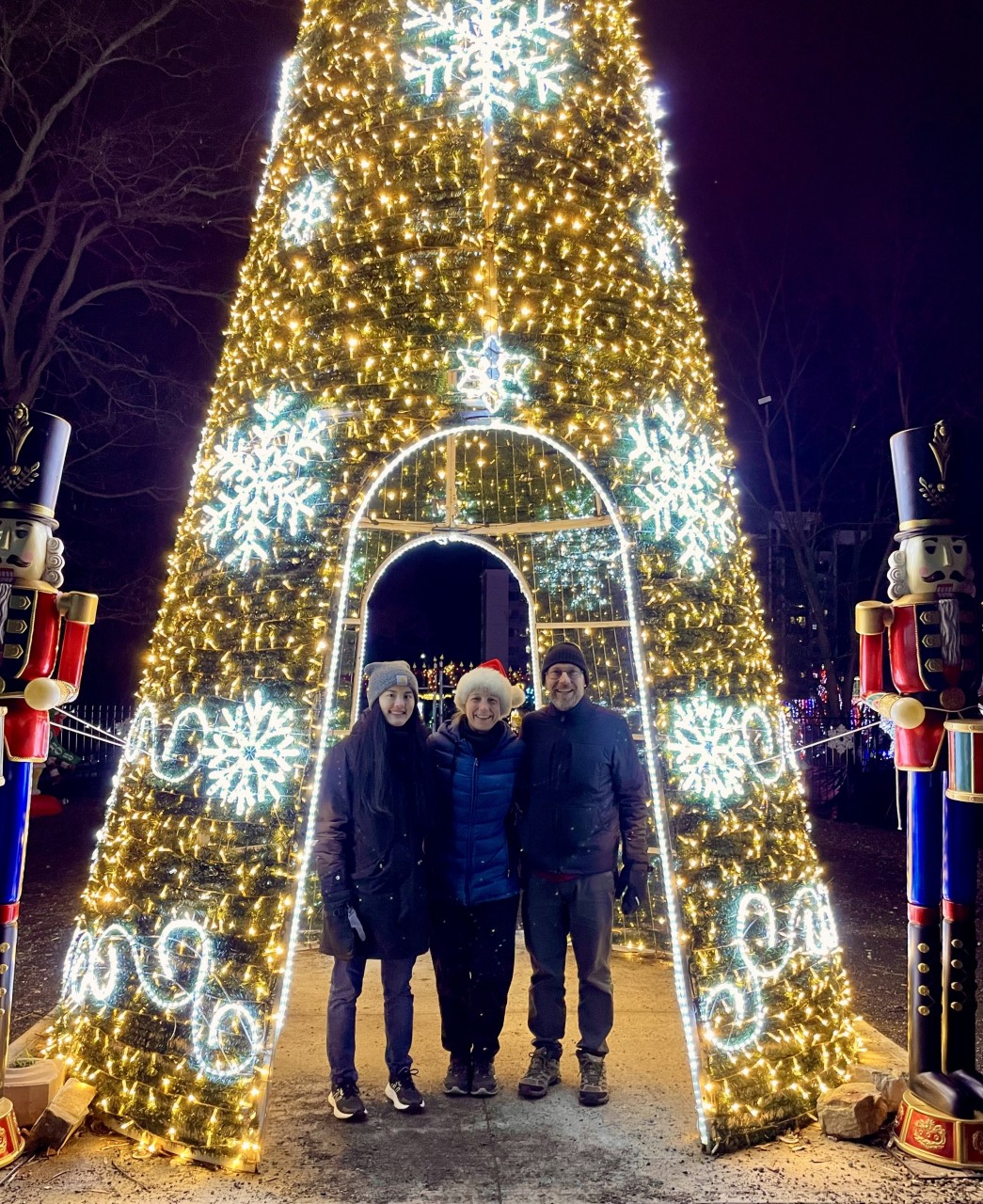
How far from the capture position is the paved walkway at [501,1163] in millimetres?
3215

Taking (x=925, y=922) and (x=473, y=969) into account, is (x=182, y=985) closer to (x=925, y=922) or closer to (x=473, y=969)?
(x=473, y=969)

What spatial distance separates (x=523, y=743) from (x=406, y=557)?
15.8m

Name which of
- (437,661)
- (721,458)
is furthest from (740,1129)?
(437,661)

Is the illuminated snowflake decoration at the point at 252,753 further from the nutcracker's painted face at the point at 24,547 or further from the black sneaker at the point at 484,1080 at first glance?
the black sneaker at the point at 484,1080

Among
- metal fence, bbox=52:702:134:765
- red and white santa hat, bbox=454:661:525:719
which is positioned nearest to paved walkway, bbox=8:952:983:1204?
red and white santa hat, bbox=454:661:525:719

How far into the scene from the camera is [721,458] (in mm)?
4527

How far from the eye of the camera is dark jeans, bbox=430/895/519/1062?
161 inches

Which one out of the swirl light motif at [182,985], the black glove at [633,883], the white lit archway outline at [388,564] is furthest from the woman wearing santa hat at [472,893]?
the white lit archway outline at [388,564]

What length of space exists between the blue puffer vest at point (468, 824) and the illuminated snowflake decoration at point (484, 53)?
117 inches

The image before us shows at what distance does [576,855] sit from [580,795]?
0.26 meters

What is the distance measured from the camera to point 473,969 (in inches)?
162

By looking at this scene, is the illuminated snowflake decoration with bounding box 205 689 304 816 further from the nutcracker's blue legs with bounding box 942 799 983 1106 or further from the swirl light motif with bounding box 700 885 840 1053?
the nutcracker's blue legs with bounding box 942 799 983 1106

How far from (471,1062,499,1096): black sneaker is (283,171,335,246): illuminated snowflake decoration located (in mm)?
3866

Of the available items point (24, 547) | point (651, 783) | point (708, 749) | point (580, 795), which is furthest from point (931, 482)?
point (24, 547)
